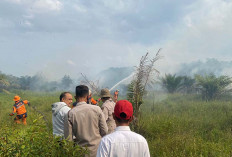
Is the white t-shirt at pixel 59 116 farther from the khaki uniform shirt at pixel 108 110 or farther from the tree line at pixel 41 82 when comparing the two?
the tree line at pixel 41 82

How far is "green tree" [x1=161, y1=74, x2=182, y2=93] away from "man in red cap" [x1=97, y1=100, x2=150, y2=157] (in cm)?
2007

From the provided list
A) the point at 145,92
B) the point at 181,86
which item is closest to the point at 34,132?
the point at 145,92

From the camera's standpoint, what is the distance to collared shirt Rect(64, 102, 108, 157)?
2.61 m

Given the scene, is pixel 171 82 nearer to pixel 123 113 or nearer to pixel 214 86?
pixel 214 86

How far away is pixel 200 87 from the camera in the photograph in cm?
1712

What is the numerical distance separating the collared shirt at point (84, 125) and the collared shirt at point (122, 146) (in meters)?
1.00

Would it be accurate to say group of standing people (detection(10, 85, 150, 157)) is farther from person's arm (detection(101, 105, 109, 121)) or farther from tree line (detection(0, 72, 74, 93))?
tree line (detection(0, 72, 74, 93))

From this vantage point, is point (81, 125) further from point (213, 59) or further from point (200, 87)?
point (213, 59)

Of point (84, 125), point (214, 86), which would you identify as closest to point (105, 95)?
point (84, 125)

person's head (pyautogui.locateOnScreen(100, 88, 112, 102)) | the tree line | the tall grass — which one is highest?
the tree line

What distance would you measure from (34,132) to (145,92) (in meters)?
4.55

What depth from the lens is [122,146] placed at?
64.7 inches

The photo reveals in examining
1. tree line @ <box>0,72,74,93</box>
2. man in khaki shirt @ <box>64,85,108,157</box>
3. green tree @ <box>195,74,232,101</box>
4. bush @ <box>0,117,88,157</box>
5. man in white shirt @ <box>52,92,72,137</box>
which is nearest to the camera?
bush @ <box>0,117,88,157</box>

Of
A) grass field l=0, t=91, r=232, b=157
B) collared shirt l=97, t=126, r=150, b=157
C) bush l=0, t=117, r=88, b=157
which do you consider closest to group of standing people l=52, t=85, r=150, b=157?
collared shirt l=97, t=126, r=150, b=157
